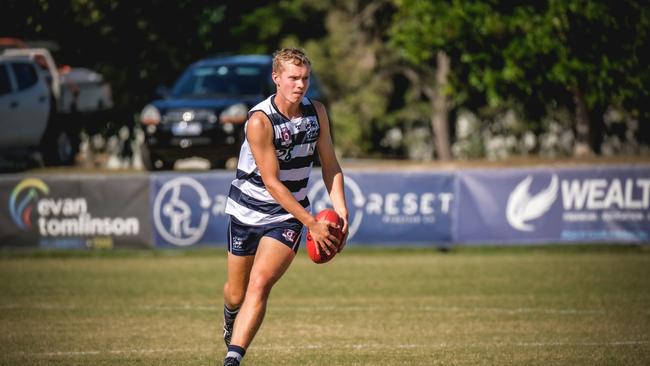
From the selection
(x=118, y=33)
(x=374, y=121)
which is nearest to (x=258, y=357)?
(x=118, y=33)

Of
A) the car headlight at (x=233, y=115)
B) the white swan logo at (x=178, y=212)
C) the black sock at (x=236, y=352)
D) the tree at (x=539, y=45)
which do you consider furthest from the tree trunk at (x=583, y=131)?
the black sock at (x=236, y=352)

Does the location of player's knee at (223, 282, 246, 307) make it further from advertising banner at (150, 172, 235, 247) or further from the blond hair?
advertising banner at (150, 172, 235, 247)

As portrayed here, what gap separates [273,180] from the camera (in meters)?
7.15

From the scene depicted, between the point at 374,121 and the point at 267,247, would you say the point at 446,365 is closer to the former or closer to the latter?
the point at 267,247

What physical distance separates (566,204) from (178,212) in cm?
667

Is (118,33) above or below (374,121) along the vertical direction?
above

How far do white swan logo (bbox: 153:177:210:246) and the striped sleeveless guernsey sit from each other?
10509 millimetres

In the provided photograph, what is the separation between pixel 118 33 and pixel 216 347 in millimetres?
19491

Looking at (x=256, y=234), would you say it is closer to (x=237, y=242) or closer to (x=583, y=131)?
(x=237, y=242)

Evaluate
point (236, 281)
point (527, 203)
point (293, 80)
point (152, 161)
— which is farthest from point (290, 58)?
point (152, 161)

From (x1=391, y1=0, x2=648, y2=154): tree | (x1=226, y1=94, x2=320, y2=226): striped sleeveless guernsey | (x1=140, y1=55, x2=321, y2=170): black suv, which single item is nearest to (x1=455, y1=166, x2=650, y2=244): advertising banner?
(x1=391, y1=0, x2=648, y2=154): tree

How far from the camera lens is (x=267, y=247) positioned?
7406 mm

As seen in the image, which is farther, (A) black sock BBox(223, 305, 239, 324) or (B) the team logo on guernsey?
(A) black sock BBox(223, 305, 239, 324)

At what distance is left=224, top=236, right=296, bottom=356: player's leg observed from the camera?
7.25 metres
